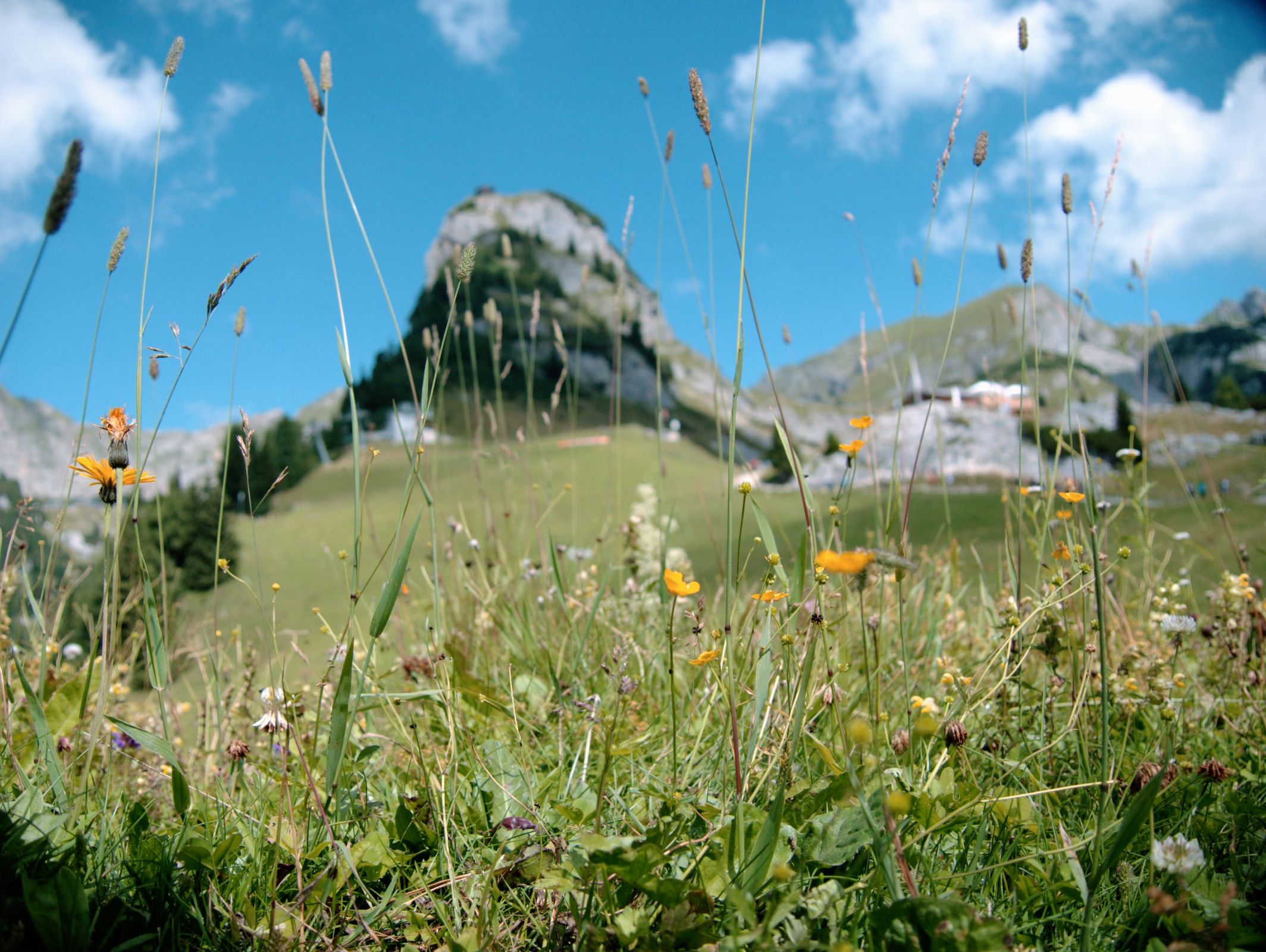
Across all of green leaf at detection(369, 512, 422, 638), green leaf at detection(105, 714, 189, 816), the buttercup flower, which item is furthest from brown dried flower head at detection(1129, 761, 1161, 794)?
the buttercup flower

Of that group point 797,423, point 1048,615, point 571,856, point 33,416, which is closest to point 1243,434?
point 1048,615

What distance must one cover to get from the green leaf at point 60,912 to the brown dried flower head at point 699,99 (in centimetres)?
119

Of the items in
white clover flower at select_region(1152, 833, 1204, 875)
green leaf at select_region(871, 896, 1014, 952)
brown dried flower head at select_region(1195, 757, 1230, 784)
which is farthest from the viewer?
brown dried flower head at select_region(1195, 757, 1230, 784)

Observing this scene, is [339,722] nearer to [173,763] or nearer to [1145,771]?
[173,763]

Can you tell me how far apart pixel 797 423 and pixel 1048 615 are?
125118 mm

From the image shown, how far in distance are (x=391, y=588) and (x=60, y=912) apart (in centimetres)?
44

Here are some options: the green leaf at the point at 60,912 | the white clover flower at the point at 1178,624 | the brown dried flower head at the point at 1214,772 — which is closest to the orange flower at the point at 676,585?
the green leaf at the point at 60,912

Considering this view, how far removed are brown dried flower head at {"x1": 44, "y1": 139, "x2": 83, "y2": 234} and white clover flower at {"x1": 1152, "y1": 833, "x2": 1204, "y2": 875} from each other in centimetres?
140

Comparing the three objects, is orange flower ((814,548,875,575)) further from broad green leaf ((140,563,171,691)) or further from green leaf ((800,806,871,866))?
broad green leaf ((140,563,171,691))

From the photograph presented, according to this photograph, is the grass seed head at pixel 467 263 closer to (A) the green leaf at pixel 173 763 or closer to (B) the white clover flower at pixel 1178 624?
(A) the green leaf at pixel 173 763

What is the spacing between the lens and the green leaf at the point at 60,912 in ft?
2.33

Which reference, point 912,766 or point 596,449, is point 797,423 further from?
point 912,766

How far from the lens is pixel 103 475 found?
979mm

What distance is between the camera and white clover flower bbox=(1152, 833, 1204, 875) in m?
0.80
